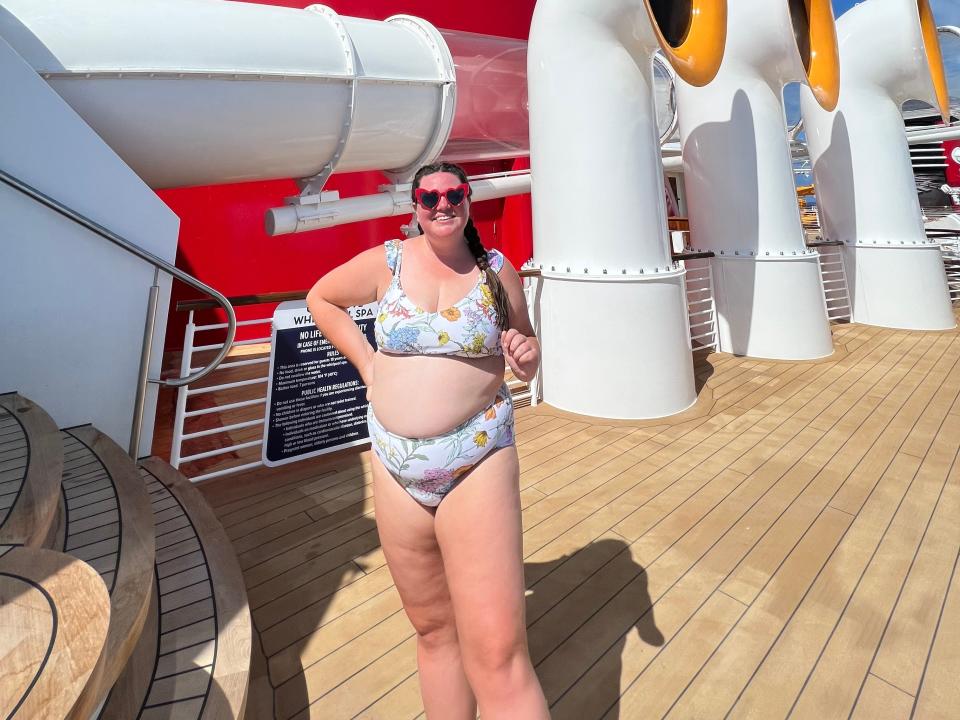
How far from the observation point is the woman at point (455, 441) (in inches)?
40.4

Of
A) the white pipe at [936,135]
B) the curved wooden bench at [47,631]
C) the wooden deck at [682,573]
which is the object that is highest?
the white pipe at [936,135]

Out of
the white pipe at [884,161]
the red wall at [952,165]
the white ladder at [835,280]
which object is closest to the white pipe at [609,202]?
the white pipe at [884,161]

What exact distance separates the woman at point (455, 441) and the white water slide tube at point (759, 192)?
15.4 feet

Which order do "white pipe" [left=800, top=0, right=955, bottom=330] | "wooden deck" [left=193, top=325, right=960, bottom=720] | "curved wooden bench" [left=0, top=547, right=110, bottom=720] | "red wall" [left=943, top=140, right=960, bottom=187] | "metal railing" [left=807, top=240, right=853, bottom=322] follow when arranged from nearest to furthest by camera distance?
"curved wooden bench" [left=0, top=547, right=110, bottom=720] < "wooden deck" [left=193, top=325, right=960, bottom=720] < "white pipe" [left=800, top=0, right=955, bottom=330] < "metal railing" [left=807, top=240, right=853, bottom=322] < "red wall" [left=943, top=140, right=960, bottom=187]

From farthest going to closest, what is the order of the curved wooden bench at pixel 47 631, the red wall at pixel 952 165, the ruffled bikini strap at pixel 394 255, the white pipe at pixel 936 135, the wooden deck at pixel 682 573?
1. the red wall at pixel 952 165
2. the white pipe at pixel 936 135
3. the wooden deck at pixel 682 573
4. the ruffled bikini strap at pixel 394 255
5. the curved wooden bench at pixel 47 631

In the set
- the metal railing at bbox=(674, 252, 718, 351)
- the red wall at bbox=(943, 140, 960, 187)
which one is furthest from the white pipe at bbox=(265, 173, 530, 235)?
the red wall at bbox=(943, 140, 960, 187)

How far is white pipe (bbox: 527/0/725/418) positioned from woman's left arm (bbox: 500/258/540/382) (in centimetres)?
255

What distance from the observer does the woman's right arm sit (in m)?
1.20

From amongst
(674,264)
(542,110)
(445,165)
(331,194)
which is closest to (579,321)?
(674,264)

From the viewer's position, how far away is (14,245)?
1.98 m

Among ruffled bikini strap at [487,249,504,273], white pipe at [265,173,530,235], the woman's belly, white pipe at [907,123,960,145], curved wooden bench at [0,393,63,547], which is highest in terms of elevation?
white pipe at [907,123,960,145]

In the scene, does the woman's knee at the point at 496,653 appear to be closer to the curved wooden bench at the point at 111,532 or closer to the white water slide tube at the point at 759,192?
the curved wooden bench at the point at 111,532

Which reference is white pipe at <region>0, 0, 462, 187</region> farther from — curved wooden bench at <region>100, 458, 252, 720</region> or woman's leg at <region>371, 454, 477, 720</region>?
woman's leg at <region>371, 454, 477, 720</region>

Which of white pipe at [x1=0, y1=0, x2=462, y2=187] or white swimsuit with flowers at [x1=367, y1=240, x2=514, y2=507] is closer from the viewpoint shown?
white swimsuit with flowers at [x1=367, y1=240, x2=514, y2=507]
